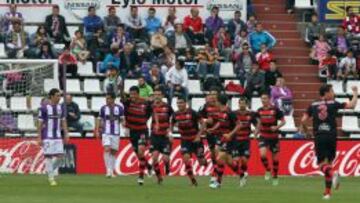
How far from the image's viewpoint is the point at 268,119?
116 feet

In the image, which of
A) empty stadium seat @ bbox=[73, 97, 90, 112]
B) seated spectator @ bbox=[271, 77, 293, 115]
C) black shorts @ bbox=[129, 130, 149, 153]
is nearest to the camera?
black shorts @ bbox=[129, 130, 149, 153]

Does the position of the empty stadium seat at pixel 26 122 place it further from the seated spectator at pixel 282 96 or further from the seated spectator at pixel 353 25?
the seated spectator at pixel 353 25

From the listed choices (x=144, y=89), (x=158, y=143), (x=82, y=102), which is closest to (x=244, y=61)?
(x=144, y=89)

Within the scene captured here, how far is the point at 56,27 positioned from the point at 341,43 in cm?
888

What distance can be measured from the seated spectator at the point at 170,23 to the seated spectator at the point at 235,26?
1.74 m

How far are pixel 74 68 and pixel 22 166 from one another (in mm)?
4672

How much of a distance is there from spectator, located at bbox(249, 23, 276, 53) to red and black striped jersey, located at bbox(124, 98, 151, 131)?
29.7 ft

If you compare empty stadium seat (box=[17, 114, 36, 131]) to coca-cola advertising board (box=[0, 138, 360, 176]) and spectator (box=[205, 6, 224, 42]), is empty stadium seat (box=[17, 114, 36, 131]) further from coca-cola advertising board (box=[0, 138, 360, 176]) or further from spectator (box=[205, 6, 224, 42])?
spectator (box=[205, 6, 224, 42])

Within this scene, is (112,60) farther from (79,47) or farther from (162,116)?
(162,116)

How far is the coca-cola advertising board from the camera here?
3797cm

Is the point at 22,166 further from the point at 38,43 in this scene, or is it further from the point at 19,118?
the point at 38,43

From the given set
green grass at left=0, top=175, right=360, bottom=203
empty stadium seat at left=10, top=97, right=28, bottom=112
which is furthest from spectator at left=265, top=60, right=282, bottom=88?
empty stadium seat at left=10, top=97, right=28, bottom=112

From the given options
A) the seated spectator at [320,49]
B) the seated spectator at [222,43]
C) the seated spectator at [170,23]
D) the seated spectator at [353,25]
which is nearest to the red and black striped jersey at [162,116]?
the seated spectator at [170,23]

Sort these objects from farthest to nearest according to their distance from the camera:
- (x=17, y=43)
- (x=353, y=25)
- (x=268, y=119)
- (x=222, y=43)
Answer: (x=353, y=25) → (x=222, y=43) → (x=17, y=43) → (x=268, y=119)
